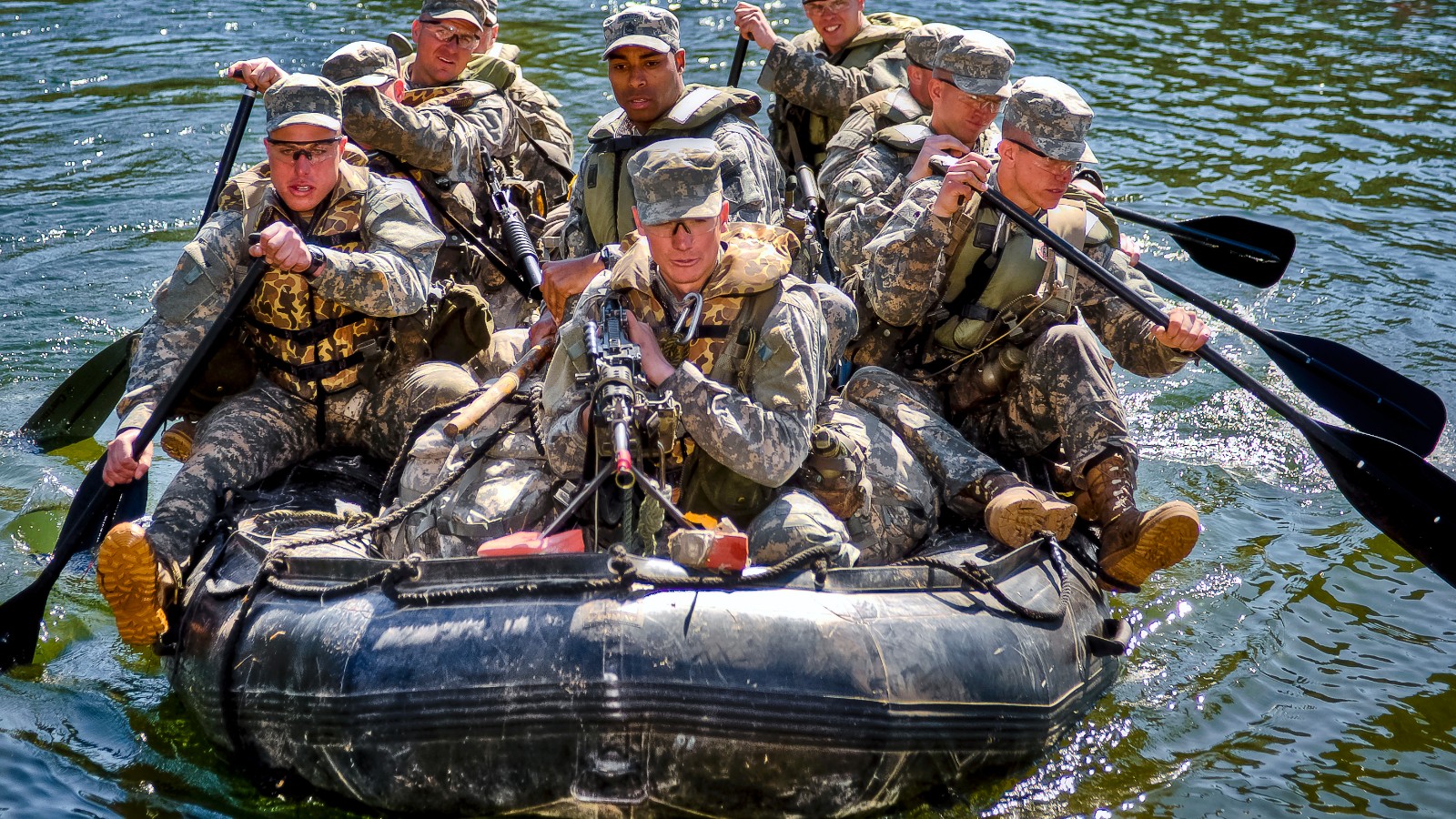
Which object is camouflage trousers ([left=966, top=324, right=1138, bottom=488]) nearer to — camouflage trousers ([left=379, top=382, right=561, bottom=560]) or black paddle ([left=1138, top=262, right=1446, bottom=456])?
black paddle ([left=1138, top=262, right=1446, bottom=456])

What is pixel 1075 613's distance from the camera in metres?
4.30

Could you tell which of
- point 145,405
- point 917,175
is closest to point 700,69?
point 917,175

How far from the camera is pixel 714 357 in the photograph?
417 centimetres

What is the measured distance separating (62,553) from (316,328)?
1.11 meters

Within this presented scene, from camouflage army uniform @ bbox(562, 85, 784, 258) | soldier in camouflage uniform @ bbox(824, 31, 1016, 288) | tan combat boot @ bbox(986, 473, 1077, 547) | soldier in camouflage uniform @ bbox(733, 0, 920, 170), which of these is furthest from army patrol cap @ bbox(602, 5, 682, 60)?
tan combat boot @ bbox(986, 473, 1077, 547)

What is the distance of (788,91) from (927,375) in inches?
111

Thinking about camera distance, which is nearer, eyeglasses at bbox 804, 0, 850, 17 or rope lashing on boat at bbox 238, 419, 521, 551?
rope lashing on boat at bbox 238, 419, 521, 551

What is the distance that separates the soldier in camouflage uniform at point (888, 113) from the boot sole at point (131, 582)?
10.5 feet

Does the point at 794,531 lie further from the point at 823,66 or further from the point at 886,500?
the point at 823,66

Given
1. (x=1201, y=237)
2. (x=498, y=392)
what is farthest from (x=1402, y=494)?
(x=498, y=392)

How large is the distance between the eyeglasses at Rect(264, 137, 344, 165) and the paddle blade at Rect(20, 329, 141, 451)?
1909 millimetres

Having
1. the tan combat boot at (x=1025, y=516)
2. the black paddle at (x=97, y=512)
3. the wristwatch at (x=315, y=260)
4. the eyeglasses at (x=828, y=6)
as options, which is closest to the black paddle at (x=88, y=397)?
the black paddle at (x=97, y=512)

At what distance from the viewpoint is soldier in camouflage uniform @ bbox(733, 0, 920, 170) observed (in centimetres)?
739

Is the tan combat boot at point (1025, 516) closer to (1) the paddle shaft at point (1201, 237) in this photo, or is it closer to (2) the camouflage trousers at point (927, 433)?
(2) the camouflage trousers at point (927, 433)
